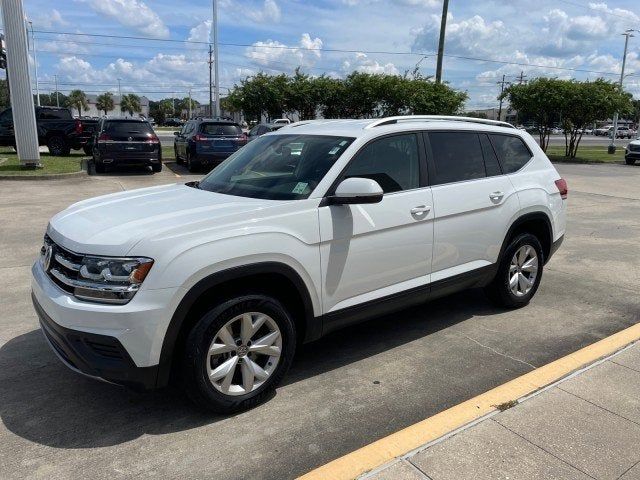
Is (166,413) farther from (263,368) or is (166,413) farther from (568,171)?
(568,171)

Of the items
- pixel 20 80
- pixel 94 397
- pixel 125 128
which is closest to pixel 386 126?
pixel 94 397

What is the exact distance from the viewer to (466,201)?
172 inches

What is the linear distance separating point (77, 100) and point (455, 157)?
12242 cm

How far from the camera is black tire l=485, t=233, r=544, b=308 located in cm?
490

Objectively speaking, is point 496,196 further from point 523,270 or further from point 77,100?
point 77,100

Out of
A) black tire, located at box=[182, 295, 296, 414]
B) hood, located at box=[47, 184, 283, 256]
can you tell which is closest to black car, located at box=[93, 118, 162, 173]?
hood, located at box=[47, 184, 283, 256]

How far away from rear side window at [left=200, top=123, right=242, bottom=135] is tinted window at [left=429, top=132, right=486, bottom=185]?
41.4 ft

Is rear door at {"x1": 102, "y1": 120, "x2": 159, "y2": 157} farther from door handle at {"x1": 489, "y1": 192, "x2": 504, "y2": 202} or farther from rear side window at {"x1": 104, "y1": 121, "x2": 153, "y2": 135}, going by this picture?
door handle at {"x1": 489, "y1": 192, "x2": 504, "y2": 202}

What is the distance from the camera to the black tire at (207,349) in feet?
9.87

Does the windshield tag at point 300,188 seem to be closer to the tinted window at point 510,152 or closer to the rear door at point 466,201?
the rear door at point 466,201

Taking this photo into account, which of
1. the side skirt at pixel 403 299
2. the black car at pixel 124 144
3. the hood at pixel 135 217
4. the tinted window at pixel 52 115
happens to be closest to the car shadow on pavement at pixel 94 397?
the side skirt at pixel 403 299

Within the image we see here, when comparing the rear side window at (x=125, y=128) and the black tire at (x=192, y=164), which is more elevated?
the rear side window at (x=125, y=128)

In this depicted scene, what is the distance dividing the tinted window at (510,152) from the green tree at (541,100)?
23.8 meters

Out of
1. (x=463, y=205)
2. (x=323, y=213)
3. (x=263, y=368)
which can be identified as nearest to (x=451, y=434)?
(x=263, y=368)
